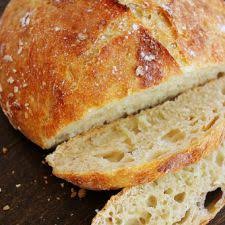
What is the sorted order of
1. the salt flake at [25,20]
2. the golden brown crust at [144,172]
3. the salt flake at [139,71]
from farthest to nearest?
the salt flake at [25,20] < the salt flake at [139,71] < the golden brown crust at [144,172]

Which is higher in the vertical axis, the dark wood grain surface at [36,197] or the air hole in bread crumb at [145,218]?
the air hole in bread crumb at [145,218]

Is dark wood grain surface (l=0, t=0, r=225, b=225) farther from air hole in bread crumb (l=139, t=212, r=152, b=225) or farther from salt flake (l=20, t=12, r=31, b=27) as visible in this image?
salt flake (l=20, t=12, r=31, b=27)

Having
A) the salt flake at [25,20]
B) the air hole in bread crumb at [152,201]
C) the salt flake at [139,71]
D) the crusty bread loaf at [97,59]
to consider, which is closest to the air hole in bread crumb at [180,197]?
the air hole in bread crumb at [152,201]

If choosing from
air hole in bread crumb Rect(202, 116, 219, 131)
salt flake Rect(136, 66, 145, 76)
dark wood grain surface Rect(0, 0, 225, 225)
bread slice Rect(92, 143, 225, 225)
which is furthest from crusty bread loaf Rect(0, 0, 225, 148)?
bread slice Rect(92, 143, 225, 225)

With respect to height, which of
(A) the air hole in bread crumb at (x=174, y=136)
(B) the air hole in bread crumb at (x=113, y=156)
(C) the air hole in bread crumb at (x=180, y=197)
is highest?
(A) the air hole in bread crumb at (x=174, y=136)

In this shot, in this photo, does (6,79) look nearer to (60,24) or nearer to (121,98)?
(60,24)

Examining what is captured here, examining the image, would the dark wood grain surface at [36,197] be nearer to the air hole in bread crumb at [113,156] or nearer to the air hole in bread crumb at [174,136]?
the air hole in bread crumb at [113,156]

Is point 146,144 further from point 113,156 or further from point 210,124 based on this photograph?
point 210,124
